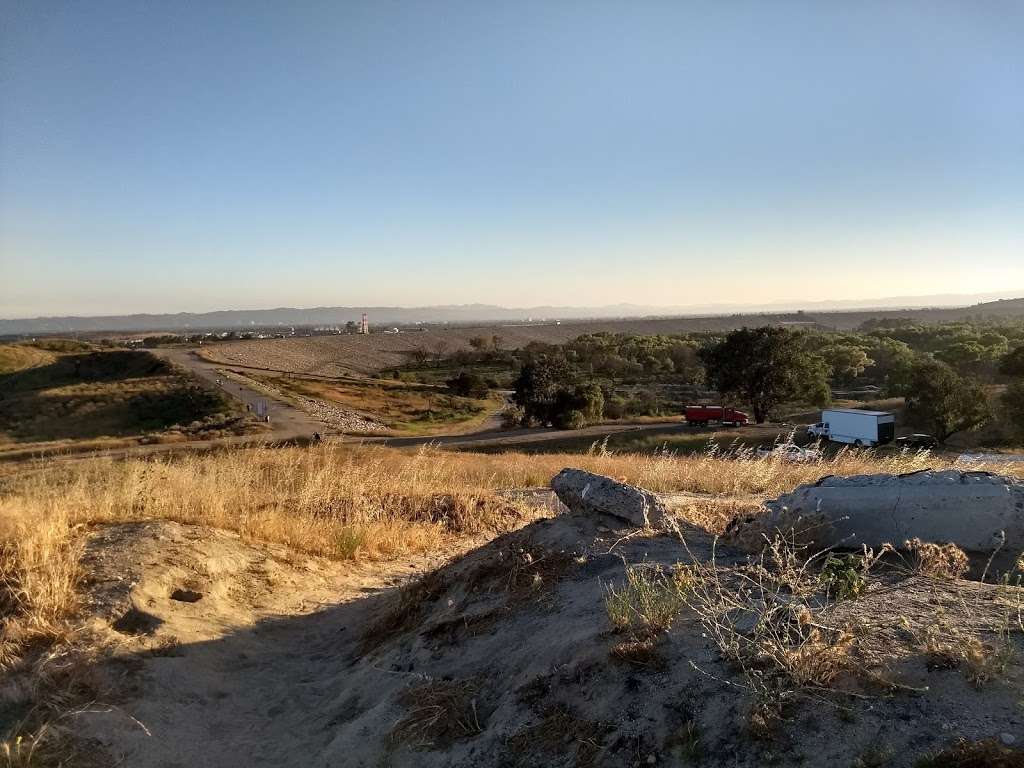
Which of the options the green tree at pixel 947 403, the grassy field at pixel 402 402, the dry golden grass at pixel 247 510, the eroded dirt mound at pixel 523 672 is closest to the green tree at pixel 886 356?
the green tree at pixel 947 403

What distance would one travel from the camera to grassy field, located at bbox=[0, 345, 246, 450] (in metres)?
38.8

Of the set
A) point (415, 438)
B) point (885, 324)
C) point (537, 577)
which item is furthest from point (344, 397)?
point (885, 324)

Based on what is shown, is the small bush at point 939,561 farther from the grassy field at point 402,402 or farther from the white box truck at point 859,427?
the grassy field at point 402,402

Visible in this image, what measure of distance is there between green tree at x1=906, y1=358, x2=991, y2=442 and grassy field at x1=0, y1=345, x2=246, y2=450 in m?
38.3

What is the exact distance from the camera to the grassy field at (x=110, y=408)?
3878 centimetres

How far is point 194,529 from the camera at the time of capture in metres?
6.49

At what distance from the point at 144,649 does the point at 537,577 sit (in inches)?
107

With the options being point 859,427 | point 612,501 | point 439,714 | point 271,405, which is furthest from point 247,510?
point 271,405

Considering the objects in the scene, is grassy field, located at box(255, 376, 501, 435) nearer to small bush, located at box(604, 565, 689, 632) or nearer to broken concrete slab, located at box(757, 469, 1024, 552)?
broken concrete slab, located at box(757, 469, 1024, 552)

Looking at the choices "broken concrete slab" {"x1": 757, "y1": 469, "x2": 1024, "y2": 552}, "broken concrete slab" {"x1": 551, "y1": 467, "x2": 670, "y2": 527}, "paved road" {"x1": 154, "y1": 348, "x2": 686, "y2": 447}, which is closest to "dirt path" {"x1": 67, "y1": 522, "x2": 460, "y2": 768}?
"broken concrete slab" {"x1": 551, "y1": 467, "x2": 670, "y2": 527}

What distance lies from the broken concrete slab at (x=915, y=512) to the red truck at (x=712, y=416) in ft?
110

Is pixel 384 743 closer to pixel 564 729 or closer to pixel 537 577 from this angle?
pixel 564 729

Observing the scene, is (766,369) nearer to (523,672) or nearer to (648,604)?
(648,604)

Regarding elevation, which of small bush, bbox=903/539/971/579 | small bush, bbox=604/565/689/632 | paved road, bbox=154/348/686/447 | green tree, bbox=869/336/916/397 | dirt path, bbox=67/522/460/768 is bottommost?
paved road, bbox=154/348/686/447
